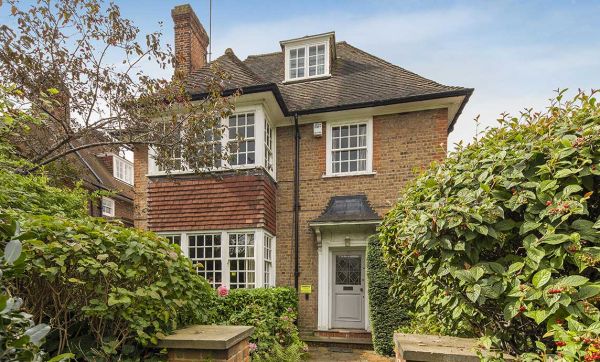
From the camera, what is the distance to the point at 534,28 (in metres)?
4.75

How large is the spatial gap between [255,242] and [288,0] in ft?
17.3

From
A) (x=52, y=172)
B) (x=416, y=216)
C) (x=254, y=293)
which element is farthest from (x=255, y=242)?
(x=416, y=216)

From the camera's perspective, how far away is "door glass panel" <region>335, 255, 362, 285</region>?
8.59 m

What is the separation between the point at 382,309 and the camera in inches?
266

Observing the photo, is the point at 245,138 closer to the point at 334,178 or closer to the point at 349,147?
the point at 334,178

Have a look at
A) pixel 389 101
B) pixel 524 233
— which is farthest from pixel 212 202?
pixel 524 233

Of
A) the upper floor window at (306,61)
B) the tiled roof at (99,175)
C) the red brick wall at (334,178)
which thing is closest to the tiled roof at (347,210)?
the red brick wall at (334,178)

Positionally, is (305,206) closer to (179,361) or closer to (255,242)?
(255,242)

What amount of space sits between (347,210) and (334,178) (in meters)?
0.96

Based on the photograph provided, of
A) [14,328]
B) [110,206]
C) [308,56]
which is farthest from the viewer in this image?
[110,206]

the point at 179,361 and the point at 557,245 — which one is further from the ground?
the point at 557,245

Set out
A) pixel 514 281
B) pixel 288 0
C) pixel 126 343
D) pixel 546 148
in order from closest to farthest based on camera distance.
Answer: pixel 514 281 → pixel 546 148 → pixel 126 343 → pixel 288 0

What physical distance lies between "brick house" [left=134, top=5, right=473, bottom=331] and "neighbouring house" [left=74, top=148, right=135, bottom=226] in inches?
264

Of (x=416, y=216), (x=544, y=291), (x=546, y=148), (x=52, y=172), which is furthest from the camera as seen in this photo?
(x=52, y=172)
